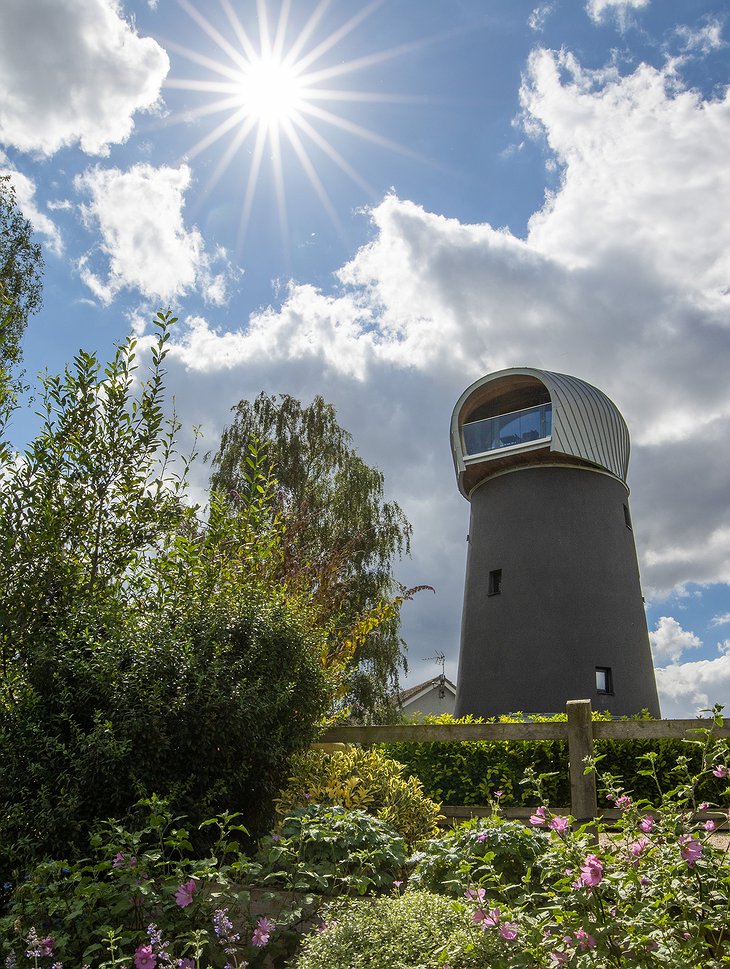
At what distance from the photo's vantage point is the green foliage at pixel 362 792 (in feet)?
19.1

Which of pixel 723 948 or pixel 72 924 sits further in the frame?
pixel 72 924

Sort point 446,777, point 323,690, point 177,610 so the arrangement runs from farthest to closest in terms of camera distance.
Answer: point 446,777
point 323,690
point 177,610

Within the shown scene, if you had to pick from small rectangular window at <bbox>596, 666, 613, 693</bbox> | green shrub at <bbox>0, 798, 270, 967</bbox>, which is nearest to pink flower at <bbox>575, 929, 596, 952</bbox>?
green shrub at <bbox>0, 798, 270, 967</bbox>

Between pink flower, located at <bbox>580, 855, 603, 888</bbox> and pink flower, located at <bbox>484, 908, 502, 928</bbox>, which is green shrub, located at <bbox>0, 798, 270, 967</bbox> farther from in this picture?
pink flower, located at <bbox>580, 855, 603, 888</bbox>

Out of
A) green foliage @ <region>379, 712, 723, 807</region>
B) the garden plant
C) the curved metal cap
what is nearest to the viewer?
the garden plant

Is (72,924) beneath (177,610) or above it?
beneath

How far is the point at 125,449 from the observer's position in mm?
6672

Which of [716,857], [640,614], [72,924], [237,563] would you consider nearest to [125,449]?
[237,563]

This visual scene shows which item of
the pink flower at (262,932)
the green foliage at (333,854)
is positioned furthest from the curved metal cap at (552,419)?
the pink flower at (262,932)

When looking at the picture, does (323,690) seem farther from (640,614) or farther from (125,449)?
(640,614)

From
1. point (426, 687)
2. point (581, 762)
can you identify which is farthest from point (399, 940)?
point (426, 687)

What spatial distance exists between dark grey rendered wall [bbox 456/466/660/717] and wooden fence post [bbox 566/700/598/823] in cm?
947

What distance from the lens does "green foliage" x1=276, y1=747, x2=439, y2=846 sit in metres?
5.84

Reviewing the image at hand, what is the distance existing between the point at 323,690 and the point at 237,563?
5.00 ft
